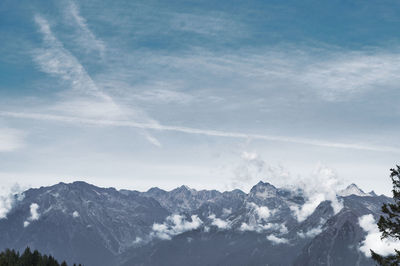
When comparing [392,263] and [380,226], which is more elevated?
[380,226]

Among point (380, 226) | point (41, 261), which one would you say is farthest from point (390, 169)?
point (41, 261)

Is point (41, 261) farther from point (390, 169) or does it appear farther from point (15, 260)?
point (390, 169)

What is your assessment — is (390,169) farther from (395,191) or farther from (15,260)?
(15,260)

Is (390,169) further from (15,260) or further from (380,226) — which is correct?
(15,260)

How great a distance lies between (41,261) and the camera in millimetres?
156000

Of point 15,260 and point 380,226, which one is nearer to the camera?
point 380,226

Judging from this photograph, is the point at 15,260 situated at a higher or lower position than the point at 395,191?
lower

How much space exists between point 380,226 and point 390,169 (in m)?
6.70

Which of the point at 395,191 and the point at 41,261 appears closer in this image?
the point at 395,191

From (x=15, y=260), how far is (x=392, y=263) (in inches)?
5593

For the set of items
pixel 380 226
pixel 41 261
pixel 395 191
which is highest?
pixel 395 191

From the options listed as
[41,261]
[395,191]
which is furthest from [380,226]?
[41,261]

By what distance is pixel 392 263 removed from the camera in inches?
1848

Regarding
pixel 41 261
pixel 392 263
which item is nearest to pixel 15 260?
pixel 41 261
